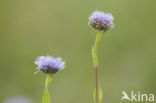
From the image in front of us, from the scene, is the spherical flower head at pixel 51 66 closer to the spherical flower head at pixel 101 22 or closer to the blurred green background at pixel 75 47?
the spherical flower head at pixel 101 22

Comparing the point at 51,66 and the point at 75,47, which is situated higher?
the point at 75,47

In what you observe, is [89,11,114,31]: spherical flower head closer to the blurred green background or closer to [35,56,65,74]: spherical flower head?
[35,56,65,74]: spherical flower head

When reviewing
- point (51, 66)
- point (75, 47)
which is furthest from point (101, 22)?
point (75, 47)

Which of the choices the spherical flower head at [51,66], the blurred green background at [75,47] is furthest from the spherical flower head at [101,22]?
the blurred green background at [75,47]

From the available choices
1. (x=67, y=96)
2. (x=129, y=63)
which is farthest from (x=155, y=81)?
(x=67, y=96)

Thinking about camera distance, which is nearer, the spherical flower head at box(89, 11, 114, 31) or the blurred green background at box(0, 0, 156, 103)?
the spherical flower head at box(89, 11, 114, 31)

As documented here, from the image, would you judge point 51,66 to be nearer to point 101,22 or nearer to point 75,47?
point 101,22

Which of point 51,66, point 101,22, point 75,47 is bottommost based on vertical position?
point 51,66

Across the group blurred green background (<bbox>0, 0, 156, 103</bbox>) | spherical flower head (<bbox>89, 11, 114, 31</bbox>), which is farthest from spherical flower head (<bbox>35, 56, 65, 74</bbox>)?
blurred green background (<bbox>0, 0, 156, 103</bbox>)

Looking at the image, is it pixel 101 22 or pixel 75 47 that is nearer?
pixel 101 22
